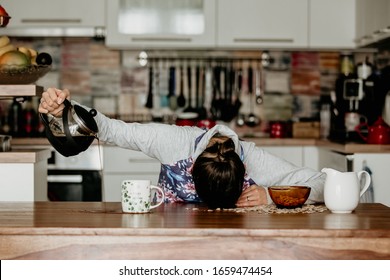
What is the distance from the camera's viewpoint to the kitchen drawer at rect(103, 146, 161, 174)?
4570 mm

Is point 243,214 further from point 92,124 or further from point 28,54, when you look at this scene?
point 28,54

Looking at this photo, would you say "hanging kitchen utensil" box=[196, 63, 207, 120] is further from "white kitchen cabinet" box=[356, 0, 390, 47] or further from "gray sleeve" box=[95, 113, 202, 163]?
"gray sleeve" box=[95, 113, 202, 163]

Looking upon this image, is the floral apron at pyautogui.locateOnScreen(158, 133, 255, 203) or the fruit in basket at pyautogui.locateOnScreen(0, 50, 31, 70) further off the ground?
the fruit in basket at pyautogui.locateOnScreen(0, 50, 31, 70)


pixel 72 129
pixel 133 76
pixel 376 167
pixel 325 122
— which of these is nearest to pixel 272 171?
pixel 72 129

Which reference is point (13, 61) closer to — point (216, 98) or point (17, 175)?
point (17, 175)

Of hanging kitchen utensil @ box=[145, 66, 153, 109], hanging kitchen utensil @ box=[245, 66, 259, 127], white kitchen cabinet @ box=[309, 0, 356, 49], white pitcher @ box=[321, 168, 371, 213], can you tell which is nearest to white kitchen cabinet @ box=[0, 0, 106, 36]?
hanging kitchen utensil @ box=[145, 66, 153, 109]

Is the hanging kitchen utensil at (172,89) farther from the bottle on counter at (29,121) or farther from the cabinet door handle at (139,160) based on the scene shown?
the bottle on counter at (29,121)

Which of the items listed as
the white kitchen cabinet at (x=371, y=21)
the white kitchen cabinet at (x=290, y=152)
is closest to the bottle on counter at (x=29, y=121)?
the white kitchen cabinet at (x=290, y=152)

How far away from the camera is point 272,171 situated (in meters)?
2.57

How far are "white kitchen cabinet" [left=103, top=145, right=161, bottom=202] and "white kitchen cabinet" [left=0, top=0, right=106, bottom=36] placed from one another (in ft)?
2.79

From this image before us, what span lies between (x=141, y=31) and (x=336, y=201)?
9.46ft

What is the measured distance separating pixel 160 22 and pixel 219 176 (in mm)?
2806
